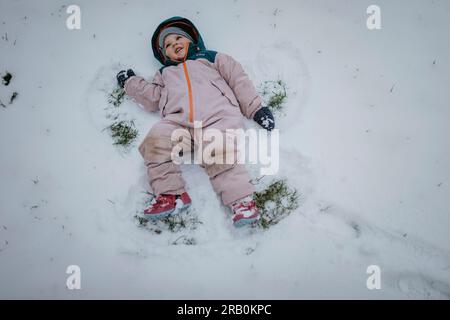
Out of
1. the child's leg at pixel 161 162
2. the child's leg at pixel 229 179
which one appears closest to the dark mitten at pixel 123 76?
the child's leg at pixel 161 162

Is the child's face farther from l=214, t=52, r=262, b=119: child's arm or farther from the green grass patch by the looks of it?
the green grass patch

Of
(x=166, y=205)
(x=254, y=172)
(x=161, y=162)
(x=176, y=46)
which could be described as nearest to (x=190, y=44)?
(x=176, y=46)

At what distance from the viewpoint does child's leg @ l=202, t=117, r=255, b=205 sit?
8.34ft

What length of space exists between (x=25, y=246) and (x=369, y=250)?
279 cm

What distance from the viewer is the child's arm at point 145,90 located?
286 centimetres

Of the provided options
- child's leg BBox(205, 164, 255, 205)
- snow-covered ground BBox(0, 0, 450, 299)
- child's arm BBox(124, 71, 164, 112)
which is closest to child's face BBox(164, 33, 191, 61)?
child's arm BBox(124, 71, 164, 112)

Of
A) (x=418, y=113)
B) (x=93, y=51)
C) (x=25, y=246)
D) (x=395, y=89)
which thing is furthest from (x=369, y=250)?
(x=93, y=51)

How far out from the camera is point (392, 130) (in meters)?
2.81

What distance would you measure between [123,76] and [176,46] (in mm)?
576

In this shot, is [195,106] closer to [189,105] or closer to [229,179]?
[189,105]

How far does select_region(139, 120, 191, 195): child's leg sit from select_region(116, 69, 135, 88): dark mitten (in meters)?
0.67

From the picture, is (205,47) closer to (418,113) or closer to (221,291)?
(418,113)

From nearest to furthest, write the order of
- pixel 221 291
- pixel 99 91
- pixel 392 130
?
pixel 221 291 → pixel 392 130 → pixel 99 91

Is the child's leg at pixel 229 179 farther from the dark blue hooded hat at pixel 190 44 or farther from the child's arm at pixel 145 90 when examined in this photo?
the dark blue hooded hat at pixel 190 44
